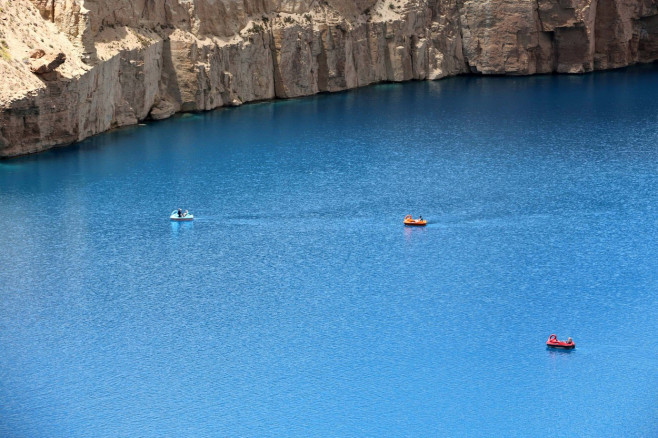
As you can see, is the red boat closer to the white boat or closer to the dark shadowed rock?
the white boat

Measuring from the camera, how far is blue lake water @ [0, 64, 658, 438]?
32906mm

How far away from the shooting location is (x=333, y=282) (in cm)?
4200

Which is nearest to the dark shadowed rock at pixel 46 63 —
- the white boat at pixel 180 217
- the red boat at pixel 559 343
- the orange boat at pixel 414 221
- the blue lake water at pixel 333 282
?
the blue lake water at pixel 333 282

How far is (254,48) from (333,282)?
107 feet

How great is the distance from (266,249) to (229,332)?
26.7 ft

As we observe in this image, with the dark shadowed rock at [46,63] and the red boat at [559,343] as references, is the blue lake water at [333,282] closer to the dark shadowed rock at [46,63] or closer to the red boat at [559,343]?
the red boat at [559,343]

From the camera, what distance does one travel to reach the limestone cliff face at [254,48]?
5738 centimetres

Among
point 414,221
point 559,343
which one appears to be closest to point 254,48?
point 414,221

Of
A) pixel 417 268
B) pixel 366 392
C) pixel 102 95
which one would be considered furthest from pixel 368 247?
pixel 102 95

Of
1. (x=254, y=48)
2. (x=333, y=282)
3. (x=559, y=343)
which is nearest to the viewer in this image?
(x=559, y=343)

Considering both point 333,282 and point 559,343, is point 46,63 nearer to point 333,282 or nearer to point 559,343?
point 333,282

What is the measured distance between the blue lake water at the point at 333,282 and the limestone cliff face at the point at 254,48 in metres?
2.92

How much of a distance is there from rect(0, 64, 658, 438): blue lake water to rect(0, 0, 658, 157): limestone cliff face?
9.57 feet

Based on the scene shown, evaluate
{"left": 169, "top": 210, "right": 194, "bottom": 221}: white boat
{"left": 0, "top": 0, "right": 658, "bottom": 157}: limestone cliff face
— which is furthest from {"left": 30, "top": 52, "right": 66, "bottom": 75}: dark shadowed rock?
{"left": 169, "top": 210, "right": 194, "bottom": 221}: white boat
